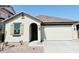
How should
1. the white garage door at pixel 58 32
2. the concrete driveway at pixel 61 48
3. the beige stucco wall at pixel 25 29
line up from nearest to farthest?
the concrete driveway at pixel 61 48, the beige stucco wall at pixel 25 29, the white garage door at pixel 58 32

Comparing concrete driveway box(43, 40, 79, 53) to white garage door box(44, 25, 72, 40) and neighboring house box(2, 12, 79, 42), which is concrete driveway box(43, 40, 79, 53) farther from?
white garage door box(44, 25, 72, 40)

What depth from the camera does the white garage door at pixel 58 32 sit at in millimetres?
16375

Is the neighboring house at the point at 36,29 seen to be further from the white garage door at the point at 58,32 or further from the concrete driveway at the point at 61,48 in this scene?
the concrete driveway at the point at 61,48

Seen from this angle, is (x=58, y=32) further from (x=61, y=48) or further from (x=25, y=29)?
(x=61, y=48)

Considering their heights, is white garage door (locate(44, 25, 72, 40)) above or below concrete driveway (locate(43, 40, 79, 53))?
above

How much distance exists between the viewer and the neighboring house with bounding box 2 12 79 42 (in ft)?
46.9

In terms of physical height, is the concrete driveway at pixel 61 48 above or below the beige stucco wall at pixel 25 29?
below

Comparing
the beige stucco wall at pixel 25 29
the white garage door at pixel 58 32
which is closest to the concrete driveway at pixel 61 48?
the beige stucco wall at pixel 25 29

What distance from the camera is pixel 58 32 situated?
647 inches

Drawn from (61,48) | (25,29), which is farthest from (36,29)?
(61,48)

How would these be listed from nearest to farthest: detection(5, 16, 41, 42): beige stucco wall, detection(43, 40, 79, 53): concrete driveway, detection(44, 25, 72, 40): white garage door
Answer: detection(43, 40, 79, 53): concrete driveway < detection(5, 16, 41, 42): beige stucco wall < detection(44, 25, 72, 40): white garage door

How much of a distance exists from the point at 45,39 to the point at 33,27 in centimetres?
222

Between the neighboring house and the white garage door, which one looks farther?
the white garage door

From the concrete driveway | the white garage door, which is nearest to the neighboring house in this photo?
the white garage door
